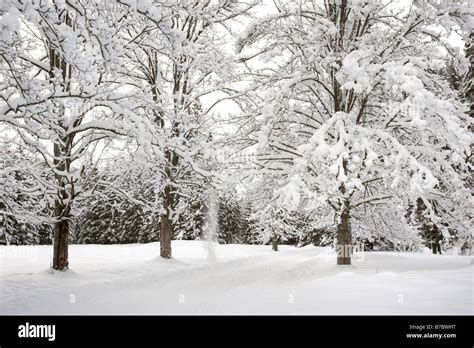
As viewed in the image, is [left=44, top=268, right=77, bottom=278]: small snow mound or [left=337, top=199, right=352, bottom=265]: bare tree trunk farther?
[left=337, top=199, right=352, bottom=265]: bare tree trunk

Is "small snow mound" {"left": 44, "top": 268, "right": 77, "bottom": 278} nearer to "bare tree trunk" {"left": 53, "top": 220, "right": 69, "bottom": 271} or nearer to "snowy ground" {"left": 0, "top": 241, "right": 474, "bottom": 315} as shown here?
"snowy ground" {"left": 0, "top": 241, "right": 474, "bottom": 315}

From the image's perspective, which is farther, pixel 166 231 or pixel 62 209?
pixel 166 231

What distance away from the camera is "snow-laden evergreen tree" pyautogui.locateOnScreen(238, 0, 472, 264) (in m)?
8.63

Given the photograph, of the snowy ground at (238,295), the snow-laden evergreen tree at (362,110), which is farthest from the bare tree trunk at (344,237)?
the snowy ground at (238,295)

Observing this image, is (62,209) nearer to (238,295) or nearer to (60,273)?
(60,273)

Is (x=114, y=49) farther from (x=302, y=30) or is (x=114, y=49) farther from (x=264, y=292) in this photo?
(x=302, y=30)

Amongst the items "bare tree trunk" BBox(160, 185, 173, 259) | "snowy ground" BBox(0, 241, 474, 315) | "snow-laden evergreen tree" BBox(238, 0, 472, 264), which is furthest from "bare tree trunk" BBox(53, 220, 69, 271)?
"snow-laden evergreen tree" BBox(238, 0, 472, 264)

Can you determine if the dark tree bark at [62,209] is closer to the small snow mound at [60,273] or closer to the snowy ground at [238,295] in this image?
the small snow mound at [60,273]

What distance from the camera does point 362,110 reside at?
1082cm

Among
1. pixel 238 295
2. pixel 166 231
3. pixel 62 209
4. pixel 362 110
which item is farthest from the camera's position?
pixel 166 231

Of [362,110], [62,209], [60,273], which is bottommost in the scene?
[60,273]

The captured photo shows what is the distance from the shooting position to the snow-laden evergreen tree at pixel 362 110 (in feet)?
28.3

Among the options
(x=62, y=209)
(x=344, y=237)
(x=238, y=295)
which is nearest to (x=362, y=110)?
(x=344, y=237)
